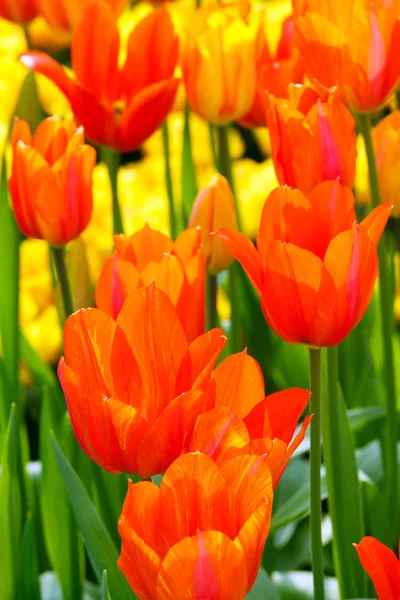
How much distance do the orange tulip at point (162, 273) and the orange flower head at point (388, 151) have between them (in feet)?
1.06

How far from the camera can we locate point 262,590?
0.84 m

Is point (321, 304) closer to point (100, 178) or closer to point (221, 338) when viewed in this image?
point (221, 338)

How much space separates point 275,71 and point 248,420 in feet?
1.97

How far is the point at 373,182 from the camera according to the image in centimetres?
96

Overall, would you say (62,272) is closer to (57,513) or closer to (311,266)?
(57,513)

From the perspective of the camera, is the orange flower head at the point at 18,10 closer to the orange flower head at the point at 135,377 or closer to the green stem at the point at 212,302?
the green stem at the point at 212,302

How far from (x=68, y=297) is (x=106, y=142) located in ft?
0.67

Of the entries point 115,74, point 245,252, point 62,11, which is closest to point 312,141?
point 245,252

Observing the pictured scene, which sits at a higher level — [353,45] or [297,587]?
[353,45]

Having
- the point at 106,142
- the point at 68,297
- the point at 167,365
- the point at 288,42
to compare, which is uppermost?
the point at 288,42

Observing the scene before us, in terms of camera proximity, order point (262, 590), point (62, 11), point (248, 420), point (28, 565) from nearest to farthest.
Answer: point (248, 420) < point (262, 590) < point (28, 565) < point (62, 11)

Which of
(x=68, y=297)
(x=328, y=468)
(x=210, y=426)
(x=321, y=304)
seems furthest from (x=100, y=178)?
(x=210, y=426)

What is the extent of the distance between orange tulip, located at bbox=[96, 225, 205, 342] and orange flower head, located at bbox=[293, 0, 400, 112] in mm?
259

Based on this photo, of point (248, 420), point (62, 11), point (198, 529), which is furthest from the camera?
point (62, 11)
